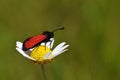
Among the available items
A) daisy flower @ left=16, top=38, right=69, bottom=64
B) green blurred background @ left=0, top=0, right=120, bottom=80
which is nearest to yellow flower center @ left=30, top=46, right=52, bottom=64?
daisy flower @ left=16, top=38, right=69, bottom=64

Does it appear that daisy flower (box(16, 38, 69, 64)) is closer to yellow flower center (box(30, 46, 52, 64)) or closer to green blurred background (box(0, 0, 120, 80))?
yellow flower center (box(30, 46, 52, 64))

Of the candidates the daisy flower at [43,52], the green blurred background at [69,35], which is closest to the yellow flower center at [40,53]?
the daisy flower at [43,52]

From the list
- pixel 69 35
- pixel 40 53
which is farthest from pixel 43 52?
pixel 69 35

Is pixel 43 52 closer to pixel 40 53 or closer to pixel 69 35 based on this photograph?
pixel 40 53

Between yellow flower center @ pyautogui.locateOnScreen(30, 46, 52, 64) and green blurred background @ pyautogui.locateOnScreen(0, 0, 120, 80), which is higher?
green blurred background @ pyautogui.locateOnScreen(0, 0, 120, 80)

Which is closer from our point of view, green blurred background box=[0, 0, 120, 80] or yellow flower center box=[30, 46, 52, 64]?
yellow flower center box=[30, 46, 52, 64]

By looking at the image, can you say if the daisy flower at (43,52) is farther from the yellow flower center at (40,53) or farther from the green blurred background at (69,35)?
the green blurred background at (69,35)
